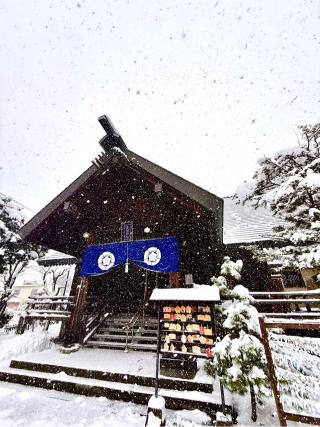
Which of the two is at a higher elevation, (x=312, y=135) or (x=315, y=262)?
(x=312, y=135)

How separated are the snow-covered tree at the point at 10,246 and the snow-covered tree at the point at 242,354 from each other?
11.4m

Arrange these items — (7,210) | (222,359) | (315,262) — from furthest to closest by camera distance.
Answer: (7,210) → (315,262) → (222,359)

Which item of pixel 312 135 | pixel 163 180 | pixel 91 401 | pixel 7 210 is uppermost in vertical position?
pixel 7 210

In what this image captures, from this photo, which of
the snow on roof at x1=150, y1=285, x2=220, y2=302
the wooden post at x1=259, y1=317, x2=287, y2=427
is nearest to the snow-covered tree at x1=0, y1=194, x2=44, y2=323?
the snow on roof at x1=150, y1=285, x2=220, y2=302

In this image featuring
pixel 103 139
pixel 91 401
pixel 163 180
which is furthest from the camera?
pixel 103 139

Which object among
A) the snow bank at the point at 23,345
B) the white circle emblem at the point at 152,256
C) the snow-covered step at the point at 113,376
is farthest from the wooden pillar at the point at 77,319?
the white circle emblem at the point at 152,256

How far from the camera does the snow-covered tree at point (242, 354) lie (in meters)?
3.90

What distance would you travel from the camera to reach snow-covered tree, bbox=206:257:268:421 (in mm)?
3904

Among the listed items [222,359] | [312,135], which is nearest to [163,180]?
[312,135]

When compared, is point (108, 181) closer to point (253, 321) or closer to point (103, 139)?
point (103, 139)

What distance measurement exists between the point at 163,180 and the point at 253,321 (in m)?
4.90

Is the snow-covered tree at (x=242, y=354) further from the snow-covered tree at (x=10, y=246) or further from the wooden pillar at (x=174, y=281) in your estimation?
the snow-covered tree at (x=10, y=246)

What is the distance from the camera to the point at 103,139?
8.93 meters

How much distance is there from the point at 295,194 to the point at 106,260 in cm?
656
